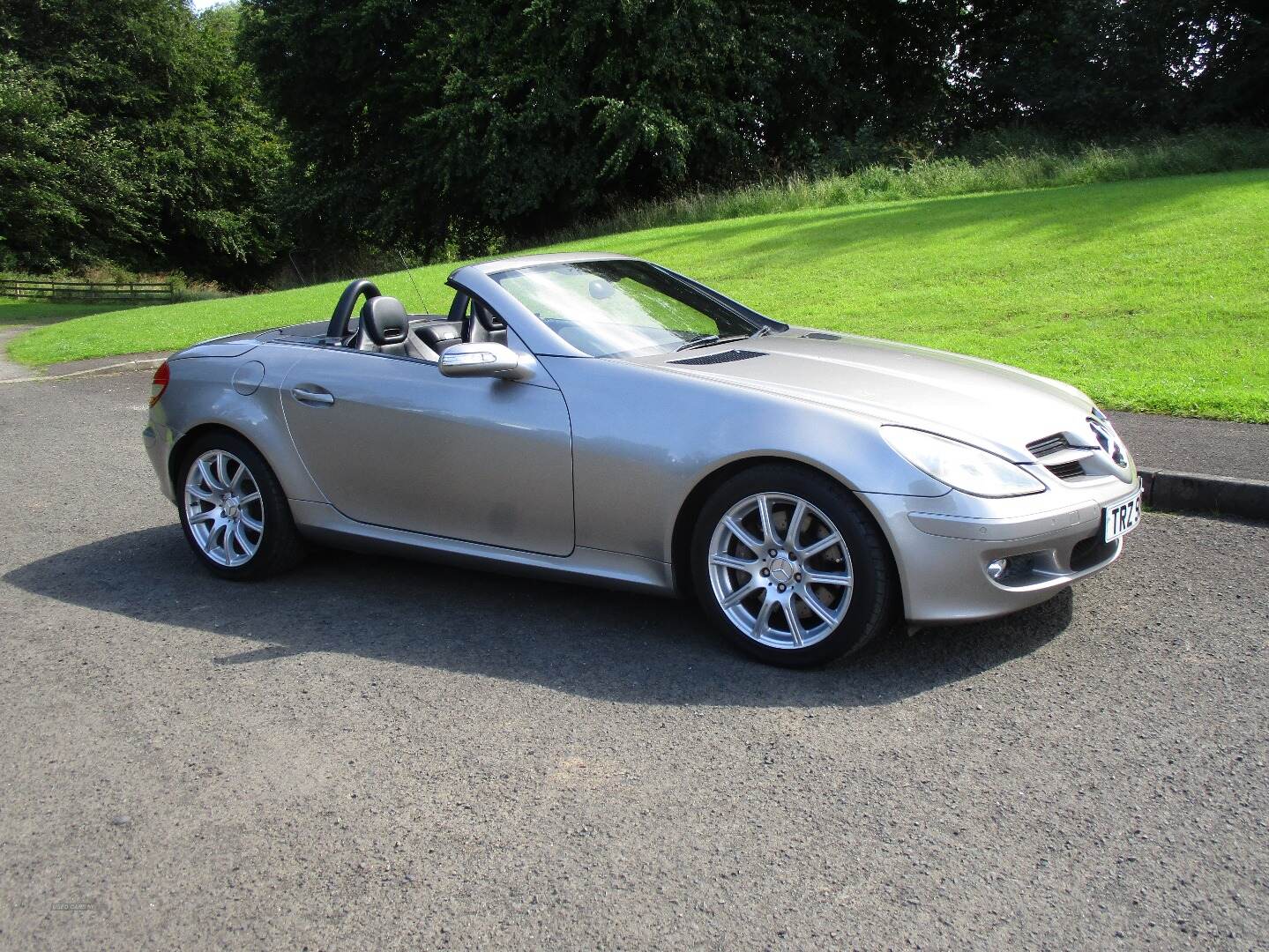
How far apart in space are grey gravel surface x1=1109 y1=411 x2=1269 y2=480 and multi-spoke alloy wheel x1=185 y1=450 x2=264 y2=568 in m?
4.55

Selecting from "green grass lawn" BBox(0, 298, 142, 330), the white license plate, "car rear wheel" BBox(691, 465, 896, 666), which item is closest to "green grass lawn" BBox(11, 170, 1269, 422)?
the white license plate

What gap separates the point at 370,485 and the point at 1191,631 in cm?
335

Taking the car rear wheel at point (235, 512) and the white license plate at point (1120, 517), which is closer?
the white license plate at point (1120, 517)

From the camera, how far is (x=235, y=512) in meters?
5.62

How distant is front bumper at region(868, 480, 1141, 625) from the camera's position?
3.96 m

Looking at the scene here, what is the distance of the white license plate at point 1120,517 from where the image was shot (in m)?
4.27

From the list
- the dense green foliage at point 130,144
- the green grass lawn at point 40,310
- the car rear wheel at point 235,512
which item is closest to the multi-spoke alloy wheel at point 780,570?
the car rear wheel at point 235,512

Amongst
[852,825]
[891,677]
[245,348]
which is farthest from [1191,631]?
[245,348]

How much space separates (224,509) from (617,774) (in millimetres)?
2968

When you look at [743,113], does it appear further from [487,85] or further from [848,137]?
[487,85]

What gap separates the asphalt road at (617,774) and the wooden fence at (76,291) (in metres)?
38.1

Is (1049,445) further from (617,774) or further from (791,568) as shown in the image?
(617,774)

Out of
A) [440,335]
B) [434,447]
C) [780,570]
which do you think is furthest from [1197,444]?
[434,447]

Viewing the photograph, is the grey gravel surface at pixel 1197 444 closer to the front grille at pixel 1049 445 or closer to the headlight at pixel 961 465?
the front grille at pixel 1049 445
